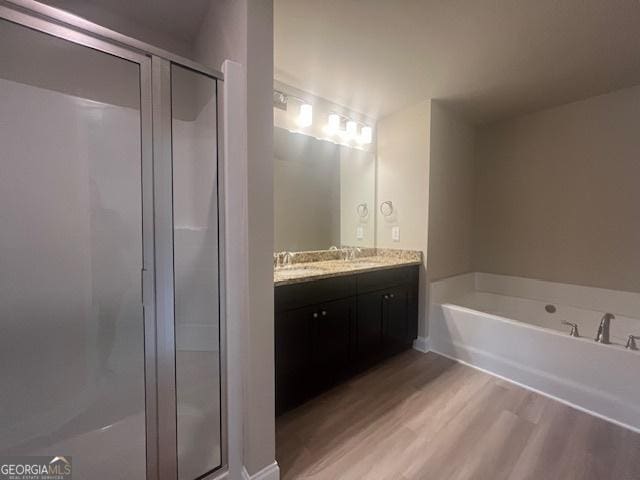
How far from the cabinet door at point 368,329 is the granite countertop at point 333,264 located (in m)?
0.25

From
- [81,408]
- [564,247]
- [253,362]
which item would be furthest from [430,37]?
[81,408]

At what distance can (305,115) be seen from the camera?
2158mm

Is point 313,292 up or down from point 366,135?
down

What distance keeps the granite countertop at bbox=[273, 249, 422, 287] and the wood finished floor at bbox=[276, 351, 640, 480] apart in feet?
2.79

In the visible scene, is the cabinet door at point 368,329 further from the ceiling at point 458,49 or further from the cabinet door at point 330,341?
the ceiling at point 458,49

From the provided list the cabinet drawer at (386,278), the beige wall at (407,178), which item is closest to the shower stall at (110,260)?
the cabinet drawer at (386,278)

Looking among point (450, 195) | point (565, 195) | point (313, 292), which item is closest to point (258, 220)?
point (313, 292)

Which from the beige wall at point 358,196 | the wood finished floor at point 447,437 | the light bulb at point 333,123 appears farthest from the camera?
the beige wall at point 358,196

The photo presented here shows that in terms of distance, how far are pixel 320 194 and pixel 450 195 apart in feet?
4.31

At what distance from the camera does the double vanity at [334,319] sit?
62.5 inches

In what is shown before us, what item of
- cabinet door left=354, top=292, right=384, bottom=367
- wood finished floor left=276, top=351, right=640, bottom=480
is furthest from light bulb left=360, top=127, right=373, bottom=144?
wood finished floor left=276, top=351, right=640, bottom=480

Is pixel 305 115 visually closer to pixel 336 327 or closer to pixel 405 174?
pixel 405 174

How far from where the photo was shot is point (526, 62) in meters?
1.83

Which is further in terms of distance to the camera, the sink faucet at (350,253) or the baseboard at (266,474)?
the sink faucet at (350,253)
